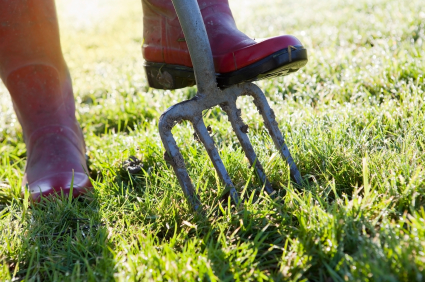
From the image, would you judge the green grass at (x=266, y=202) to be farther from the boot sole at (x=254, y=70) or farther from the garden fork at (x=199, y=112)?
the boot sole at (x=254, y=70)

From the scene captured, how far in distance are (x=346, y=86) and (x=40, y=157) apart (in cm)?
164

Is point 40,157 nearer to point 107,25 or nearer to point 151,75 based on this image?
point 151,75

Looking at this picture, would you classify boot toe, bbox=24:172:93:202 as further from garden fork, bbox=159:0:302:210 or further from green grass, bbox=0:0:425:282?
garden fork, bbox=159:0:302:210

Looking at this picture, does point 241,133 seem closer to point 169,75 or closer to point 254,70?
point 254,70

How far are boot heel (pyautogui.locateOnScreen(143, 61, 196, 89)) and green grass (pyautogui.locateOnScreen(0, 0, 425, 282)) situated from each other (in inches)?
11.6

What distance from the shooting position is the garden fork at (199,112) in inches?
53.7

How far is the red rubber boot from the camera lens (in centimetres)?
133

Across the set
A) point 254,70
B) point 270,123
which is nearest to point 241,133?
point 270,123

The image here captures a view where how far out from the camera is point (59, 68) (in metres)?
1.93

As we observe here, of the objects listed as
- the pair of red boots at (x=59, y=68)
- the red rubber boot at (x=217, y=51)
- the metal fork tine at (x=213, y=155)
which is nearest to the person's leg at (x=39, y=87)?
the pair of red boots at (x=59, y=68)

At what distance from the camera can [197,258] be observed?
1113 millimetres

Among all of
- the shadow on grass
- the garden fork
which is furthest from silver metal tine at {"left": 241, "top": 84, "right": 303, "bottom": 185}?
the shadow on grass

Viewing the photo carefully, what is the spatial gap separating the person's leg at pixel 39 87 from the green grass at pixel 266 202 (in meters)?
0.15

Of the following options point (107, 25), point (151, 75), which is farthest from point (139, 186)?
point (107, 25)
